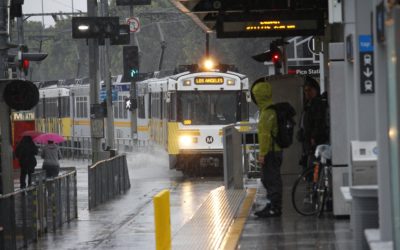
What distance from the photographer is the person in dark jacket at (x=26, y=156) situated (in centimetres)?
3119

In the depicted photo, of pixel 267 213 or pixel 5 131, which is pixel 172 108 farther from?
pixel 267 213

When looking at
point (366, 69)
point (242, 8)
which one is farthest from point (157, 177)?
point (366, 69)

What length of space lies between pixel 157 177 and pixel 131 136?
13.3m

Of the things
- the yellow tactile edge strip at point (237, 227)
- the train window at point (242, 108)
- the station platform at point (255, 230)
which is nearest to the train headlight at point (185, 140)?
the train window at point (242, 108)

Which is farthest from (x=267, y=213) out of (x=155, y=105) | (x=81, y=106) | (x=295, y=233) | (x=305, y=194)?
(x=81, y=106)

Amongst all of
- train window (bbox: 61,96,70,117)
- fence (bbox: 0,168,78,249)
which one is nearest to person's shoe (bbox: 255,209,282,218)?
fence (bbox: 0,168,78,249)

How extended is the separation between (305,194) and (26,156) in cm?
1598

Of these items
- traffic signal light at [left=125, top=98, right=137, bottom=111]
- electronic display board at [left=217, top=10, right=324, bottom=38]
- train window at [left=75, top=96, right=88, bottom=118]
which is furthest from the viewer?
train window at [left=75, top=96, right=88, bottom=118]

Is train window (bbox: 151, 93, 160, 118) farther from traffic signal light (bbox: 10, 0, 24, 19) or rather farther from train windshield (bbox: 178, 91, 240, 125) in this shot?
traffic signal light (bbox: 10, 0, 24, 19)

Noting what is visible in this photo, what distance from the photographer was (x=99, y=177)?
26.3m

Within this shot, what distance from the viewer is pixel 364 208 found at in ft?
31.9

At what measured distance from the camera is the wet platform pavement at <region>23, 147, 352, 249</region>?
44.5 ft

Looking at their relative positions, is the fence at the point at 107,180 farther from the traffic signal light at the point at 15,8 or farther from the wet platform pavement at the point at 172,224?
the traffic signal light at the point at 15,8

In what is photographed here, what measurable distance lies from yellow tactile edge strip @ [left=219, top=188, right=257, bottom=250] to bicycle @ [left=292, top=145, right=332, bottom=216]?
784 millimetres
